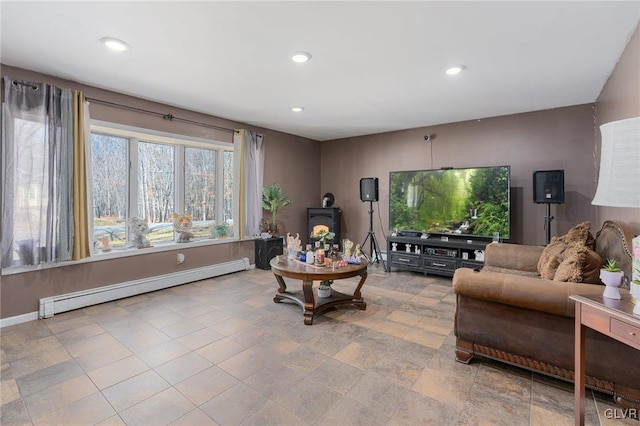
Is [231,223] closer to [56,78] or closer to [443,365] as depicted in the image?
[56,78]

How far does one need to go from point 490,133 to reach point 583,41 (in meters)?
2.27

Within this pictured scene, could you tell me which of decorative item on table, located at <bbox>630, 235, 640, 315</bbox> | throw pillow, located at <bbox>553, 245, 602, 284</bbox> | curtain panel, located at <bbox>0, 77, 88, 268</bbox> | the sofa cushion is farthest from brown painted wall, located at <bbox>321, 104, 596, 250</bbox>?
curtain panel, located at <bbox>0, 77, 88, 268</bbox>

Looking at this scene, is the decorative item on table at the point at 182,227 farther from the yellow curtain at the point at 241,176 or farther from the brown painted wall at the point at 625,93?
the brown painted wall at the point at 625,93

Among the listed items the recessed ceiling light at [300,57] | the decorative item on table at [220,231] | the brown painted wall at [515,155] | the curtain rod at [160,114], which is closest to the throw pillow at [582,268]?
the recessed ceiling light at [300,57]

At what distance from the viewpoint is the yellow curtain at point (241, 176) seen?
4809 mm

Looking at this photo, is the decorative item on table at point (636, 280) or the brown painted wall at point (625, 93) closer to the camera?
the decorative item on table at point (636, 280)

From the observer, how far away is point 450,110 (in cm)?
416

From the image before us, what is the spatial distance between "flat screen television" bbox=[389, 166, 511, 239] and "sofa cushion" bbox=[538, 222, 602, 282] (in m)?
1.51

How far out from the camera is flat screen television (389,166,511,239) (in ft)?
13.5

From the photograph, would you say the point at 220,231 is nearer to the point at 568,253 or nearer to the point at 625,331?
the point at 568,253

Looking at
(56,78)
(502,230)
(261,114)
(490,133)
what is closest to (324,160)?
(261,114)

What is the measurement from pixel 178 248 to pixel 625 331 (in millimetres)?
4393

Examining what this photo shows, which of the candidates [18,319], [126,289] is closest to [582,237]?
[126,289]

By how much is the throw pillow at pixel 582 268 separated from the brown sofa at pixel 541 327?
0.23 ft
